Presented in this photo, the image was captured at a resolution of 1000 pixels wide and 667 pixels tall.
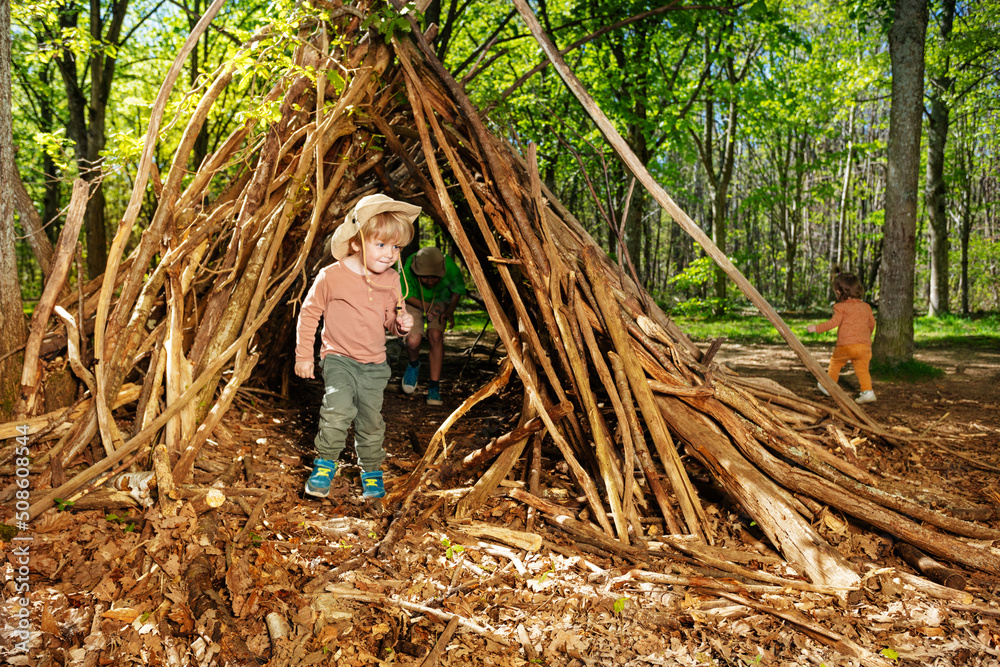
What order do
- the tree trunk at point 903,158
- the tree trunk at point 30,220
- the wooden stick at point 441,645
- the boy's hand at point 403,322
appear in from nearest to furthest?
the wooden stick at point 441,645
the tree trunk at point 30,220
the boy's hand at point 403,322
the tree trunk at point 903,158

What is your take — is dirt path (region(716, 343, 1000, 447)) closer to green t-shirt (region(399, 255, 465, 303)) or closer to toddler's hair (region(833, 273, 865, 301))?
toddler's hair (region(833, 273, 865, 301))

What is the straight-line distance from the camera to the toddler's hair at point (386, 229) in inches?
122

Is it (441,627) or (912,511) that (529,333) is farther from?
(912,511)

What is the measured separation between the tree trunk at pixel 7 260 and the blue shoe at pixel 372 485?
1.77 metres

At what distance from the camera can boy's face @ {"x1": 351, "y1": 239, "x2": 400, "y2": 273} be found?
312 cm

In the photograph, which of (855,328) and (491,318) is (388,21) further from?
(855,328)

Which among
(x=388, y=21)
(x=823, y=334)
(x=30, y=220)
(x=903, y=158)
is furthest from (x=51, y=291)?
(x=823, y=334)

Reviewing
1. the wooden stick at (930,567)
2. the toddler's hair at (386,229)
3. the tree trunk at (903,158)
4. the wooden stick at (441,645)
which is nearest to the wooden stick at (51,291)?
the toddler's hair at (386,229)

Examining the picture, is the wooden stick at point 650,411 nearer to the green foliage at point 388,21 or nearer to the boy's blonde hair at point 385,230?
the boy's blonde hair at point 385,230

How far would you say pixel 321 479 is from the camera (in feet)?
10.1

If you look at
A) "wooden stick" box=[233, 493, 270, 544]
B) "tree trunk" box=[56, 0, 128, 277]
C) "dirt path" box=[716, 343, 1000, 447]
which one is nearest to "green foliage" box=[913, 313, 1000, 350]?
"dirt path" box=[716, 343, 1000, 447]

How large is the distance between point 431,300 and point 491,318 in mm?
2121

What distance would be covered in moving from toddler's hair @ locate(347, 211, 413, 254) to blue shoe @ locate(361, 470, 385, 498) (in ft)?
4.09

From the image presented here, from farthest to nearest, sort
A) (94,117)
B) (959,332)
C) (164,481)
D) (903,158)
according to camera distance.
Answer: (959,332) < (94,117) < (903,158) < (164,481)
